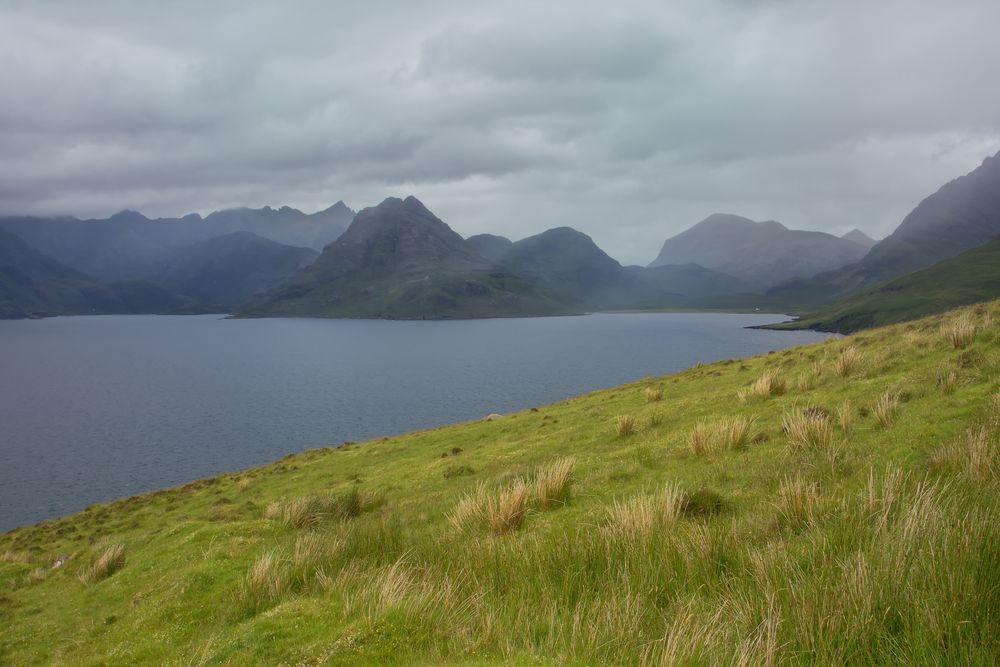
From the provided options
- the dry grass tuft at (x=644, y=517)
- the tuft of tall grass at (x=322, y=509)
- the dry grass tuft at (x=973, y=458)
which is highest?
the dry grass tuft at (x=973, y=458)

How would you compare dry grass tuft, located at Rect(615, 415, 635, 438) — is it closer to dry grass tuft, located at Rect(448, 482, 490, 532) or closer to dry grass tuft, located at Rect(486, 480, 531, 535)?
dry grass tuft, located at Rect(448, 482, 490, 532)

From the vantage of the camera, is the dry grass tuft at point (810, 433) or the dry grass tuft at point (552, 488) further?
the dry grass tuft at point (552, 488)

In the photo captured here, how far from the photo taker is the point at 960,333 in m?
18.0

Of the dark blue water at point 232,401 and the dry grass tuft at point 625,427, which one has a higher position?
the dry grass tuft at point 625,427

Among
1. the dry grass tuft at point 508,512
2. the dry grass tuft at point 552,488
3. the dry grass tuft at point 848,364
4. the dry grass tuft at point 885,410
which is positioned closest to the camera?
the dry grass tuft at point 508,512

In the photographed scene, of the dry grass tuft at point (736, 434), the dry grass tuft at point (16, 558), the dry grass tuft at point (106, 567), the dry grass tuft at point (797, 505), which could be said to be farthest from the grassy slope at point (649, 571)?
the dry grass tuft at point (16, 558)

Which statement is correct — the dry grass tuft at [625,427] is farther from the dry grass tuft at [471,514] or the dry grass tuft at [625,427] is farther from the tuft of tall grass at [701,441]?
the dry grass tuft at [471,514]

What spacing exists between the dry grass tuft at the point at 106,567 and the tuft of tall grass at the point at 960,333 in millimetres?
26529

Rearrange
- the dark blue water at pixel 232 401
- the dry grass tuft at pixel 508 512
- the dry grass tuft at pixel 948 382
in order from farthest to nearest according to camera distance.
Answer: the dark blue water at pixel 232 401
the dry grass tuft at pixel 948 382
the dry grass tuft at pixel 508 512

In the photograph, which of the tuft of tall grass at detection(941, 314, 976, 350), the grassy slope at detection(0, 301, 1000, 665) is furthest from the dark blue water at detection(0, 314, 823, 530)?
the tuft of tall grass at detection(941, 314, 976, 350)

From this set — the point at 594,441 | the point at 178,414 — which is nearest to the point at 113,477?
the point at 178,414

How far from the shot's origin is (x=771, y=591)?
5.03 m

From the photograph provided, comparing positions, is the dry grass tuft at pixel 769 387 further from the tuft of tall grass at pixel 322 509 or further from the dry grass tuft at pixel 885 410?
the tuft of tall grass at pixel 322 509

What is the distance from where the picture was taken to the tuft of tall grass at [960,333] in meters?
17.7
